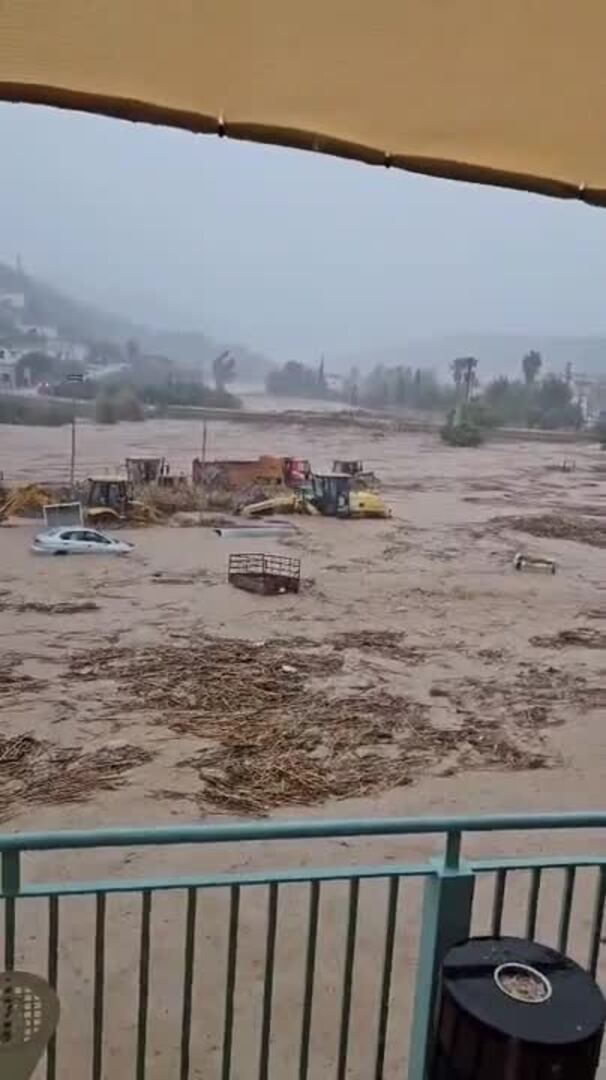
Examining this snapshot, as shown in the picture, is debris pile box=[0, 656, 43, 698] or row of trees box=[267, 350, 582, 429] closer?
debris pile box=[0, 656, 43, 698]

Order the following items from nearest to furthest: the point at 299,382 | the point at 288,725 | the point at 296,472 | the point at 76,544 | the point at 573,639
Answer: the point at 288,725
the point at 573,639
the point at 76,544
the point at 296,472
the point at 299,382

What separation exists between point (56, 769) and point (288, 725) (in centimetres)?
225

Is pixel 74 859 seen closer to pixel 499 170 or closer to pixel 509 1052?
pixel 509 1052

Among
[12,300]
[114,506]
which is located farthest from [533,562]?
[12,300]

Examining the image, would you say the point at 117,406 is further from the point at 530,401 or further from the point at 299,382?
the point at 530,401

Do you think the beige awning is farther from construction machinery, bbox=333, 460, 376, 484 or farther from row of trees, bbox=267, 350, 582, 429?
row of trees, bbox=267, 350, 582, 429

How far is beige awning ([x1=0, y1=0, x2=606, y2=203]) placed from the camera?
26.7 inches

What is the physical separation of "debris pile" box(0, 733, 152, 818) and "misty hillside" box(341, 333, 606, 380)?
29.6 meters

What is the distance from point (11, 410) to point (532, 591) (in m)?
19.5

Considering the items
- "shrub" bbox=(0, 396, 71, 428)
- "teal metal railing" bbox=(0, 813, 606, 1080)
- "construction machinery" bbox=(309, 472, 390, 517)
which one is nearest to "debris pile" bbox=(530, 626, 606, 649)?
"teal metal railing" bbox=(0, 813, 606, 1080)

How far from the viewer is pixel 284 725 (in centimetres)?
782

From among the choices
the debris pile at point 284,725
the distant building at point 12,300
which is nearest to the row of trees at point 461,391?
the distant building at point 12,300

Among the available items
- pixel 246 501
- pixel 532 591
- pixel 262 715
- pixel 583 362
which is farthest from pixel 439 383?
pixel 262 715

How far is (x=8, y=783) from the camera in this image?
6078 millimetres
